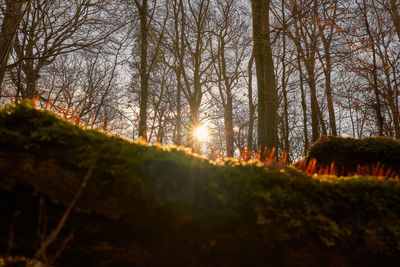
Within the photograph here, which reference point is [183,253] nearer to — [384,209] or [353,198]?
[353,198]

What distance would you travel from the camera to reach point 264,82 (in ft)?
20.6

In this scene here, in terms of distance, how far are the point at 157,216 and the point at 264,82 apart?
596 cm

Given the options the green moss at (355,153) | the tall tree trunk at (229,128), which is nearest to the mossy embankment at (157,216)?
the green moss at (355,153)

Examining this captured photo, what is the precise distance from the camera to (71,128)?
138cm

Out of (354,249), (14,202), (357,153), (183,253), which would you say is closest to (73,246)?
(14,202)

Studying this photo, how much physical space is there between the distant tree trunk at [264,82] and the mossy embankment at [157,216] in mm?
4837

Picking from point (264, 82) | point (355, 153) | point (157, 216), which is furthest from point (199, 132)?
point (157, 216)

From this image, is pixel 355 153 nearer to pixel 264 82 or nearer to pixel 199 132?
pixel 264 82

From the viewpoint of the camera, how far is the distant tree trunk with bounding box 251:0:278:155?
6.02m

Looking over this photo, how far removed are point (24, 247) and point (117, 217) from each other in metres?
0.59

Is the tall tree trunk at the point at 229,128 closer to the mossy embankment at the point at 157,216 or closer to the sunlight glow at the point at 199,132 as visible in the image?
the sunlight glow at the point at 199,132

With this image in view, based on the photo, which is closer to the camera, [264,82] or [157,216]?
[157,216]

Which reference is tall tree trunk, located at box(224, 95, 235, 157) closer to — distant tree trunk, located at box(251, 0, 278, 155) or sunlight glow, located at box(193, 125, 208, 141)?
sunlight glow, located at box(193, 125, 208, 141)

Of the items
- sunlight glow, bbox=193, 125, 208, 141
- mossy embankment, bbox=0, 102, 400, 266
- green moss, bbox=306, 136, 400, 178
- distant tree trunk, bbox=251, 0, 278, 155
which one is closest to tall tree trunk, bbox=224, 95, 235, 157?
sunlight glow, bbox=193, 125, 208, 141
